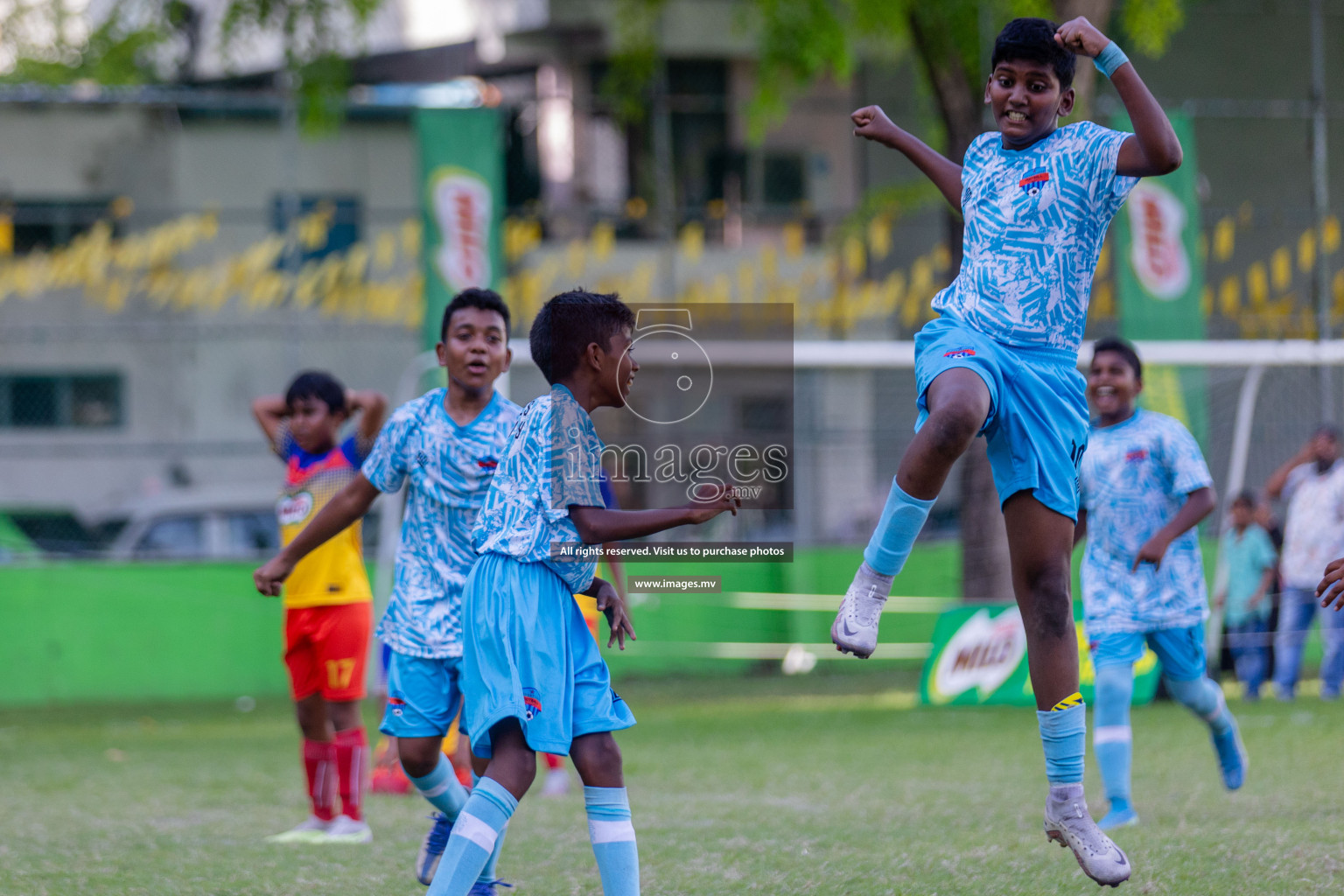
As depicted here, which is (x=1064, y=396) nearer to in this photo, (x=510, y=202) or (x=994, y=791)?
(x=994, y=791)

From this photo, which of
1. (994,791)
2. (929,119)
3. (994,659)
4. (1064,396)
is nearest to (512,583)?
(1064,396)

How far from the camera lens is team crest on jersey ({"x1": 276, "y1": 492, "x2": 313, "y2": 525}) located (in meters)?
6.73

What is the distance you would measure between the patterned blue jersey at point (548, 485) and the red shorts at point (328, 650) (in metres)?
2.64

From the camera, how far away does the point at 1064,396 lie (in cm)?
416

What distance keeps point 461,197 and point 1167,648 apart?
8762mm

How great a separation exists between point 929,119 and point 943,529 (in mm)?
4780

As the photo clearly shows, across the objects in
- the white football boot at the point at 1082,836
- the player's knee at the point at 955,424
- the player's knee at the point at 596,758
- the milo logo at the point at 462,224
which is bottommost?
the white football boot at the point at 1082,836

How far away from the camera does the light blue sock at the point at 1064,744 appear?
415cm

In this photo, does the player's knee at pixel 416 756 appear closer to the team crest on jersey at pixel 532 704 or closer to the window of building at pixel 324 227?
the team crest on jersey at pixel 532 704

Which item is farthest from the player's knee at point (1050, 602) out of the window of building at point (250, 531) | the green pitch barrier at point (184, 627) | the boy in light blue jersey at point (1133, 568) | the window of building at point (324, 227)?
the window of building at point (324, 227)

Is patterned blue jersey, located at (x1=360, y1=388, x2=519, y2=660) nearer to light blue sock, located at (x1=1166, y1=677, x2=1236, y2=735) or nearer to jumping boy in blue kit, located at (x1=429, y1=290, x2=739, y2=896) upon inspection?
jumping boy in blue kit, located at (x1=429, y1=290, x2=739, y2=896)

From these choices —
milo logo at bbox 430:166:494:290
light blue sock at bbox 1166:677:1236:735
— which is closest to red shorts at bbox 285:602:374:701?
light blue sock at bbox 1166:677:1236:735

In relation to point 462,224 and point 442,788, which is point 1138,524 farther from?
point 462,224

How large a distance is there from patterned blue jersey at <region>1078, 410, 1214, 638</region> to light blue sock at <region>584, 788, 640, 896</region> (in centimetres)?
341
